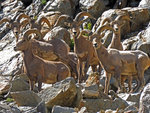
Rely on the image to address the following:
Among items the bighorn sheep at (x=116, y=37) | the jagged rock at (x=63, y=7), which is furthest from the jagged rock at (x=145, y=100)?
the jagged rock at (x=63, y=7)

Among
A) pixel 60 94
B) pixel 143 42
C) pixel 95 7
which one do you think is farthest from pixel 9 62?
pixel 60 94

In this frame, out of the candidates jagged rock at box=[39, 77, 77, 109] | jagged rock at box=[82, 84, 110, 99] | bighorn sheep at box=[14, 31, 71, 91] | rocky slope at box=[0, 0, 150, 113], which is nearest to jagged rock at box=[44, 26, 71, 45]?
rocky slope at box=[0, 0, 150, 113]

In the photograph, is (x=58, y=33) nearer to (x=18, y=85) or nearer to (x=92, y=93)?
(x=18, y=85)

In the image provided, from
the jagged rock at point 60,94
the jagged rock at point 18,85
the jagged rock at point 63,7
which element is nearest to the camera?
the jagged rock at point 60,94

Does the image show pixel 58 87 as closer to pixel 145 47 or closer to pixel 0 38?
pixel 145 47

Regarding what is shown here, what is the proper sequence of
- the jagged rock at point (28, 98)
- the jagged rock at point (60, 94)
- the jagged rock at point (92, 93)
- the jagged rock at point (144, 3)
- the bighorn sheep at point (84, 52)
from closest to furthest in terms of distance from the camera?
the jagged rock at point (28, 98) < the jagged rock at point (60, 94) < the jagged rock at point (92, 93) < the bighorn sheep at point (84, 52) < the jagged rock at point (144, 3)

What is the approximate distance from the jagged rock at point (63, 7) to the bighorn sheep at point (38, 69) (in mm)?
12604

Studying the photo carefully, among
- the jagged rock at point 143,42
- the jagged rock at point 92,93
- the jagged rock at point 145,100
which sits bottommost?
the jagged rock at point 143,42

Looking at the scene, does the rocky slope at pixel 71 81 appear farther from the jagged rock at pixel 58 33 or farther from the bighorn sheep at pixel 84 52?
the bighorn sheep at pixel 84 52

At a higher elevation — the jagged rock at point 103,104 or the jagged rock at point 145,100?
the jagged rock at point 145,100

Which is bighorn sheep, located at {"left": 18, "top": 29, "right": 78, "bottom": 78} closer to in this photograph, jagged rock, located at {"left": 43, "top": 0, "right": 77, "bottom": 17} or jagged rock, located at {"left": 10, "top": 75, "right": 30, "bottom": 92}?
jagged rock, located at {"left": 10, "top": 75, "right": 30, "bottom": 92}

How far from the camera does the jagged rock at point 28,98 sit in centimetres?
1302

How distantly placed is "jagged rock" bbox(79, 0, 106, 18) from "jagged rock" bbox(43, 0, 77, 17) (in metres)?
1.21

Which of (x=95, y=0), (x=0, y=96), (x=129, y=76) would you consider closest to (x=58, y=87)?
(x=0, y=96)
